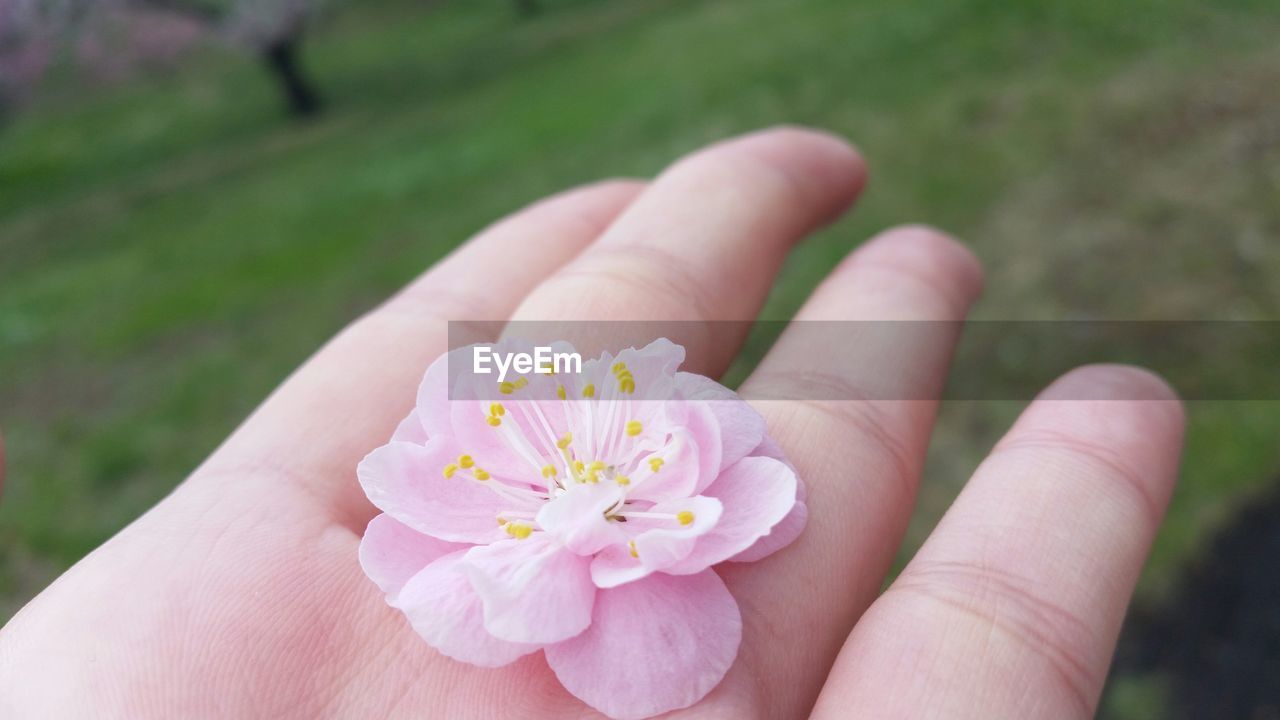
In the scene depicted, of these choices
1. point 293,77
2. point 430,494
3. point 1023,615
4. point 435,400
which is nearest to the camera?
point 1023,615

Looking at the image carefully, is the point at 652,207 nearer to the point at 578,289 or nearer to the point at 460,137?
the point at 578,289

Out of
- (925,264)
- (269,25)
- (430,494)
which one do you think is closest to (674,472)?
(430,494)

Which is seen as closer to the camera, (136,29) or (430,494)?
(430,494)

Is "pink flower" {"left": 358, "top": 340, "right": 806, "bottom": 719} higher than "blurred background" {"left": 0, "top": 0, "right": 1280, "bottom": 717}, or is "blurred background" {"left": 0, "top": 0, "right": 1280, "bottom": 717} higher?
"pink flower" {"left": 358, "top": 340, "right": 806, "bottom": 719}

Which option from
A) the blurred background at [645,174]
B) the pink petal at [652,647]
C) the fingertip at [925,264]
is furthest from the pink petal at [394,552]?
the blurred background at [645,174]

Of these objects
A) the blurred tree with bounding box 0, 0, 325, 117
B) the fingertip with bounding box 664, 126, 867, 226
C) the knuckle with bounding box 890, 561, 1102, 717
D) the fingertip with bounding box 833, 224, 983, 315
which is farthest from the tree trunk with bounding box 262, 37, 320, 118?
the knuckle with bounding box 890, 561, 1102, 717

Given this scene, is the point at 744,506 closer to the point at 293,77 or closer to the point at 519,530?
the point at 519,530

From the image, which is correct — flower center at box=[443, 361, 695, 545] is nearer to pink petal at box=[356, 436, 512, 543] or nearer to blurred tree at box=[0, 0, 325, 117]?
pink petal at box=[356, 436, 512, 543]
